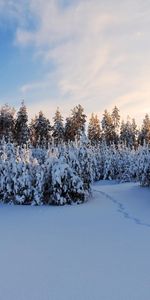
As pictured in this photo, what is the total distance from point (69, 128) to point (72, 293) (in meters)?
55.9

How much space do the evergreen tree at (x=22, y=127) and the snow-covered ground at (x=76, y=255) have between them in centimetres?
4261

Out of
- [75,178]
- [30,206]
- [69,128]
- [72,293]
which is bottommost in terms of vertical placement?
[72,293]

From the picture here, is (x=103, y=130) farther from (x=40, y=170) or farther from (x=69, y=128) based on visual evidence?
(x=40, y=170)

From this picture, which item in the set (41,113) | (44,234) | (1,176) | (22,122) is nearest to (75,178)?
(1,176)

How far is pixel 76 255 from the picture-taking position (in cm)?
523

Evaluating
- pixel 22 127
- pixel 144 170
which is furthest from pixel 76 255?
pixel 22 127

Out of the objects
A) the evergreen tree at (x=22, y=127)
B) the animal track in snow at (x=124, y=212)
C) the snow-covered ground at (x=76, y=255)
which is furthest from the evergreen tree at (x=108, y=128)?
the snow-covered ground at (x=76, y=255)

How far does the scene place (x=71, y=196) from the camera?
10812mm

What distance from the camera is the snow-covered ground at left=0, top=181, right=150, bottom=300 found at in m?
3.94

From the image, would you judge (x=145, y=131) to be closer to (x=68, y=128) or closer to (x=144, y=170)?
(x=68, y=128)

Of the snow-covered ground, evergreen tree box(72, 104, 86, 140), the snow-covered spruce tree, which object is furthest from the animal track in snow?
evergreen tree box(72, 104, 86, 140)

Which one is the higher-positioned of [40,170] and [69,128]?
[69,128]

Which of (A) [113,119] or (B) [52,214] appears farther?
(A) [113,119]

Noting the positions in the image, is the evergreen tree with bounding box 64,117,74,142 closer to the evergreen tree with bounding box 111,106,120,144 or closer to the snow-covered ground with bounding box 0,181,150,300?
the evergreen tree with bounding box 111,106,120,144
